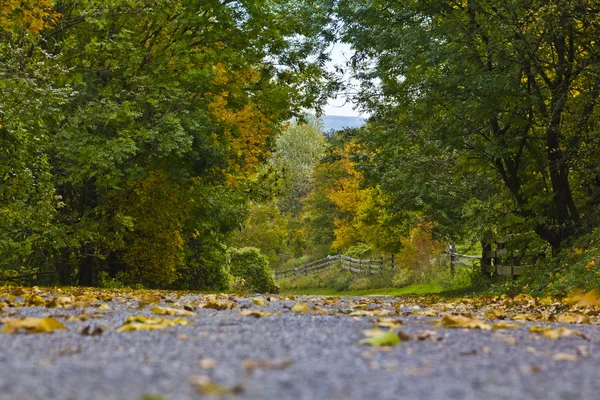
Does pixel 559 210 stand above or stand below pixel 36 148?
below

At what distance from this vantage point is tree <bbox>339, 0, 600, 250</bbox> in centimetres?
1172

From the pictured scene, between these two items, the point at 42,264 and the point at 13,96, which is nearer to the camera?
the point at 13,96

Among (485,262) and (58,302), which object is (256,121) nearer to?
(485,262)

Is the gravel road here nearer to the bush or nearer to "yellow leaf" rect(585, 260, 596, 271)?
"yellow leaf" rect(585, 260, 596, 271)

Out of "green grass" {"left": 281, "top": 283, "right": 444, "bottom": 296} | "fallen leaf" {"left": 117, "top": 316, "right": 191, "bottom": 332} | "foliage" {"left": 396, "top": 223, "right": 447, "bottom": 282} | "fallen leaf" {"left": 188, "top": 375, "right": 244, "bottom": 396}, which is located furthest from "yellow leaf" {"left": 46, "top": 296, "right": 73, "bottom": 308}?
"foliage" {"left": 396, "top": 223, "right": 447, "bottom": 282}

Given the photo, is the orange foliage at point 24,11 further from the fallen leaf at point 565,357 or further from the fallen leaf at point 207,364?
the fallen leaf at point 565,357

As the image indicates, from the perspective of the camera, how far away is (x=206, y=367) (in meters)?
2.64

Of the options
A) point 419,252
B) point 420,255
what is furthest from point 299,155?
point 420,255

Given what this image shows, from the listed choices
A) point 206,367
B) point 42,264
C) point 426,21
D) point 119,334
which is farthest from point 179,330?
point 42,264

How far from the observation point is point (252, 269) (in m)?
29.2

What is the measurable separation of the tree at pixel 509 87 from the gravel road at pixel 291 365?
8.14 m

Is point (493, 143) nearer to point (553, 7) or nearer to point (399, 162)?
point (553, 7)

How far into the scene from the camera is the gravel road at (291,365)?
220cm

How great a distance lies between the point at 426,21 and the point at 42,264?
11.4 meters
